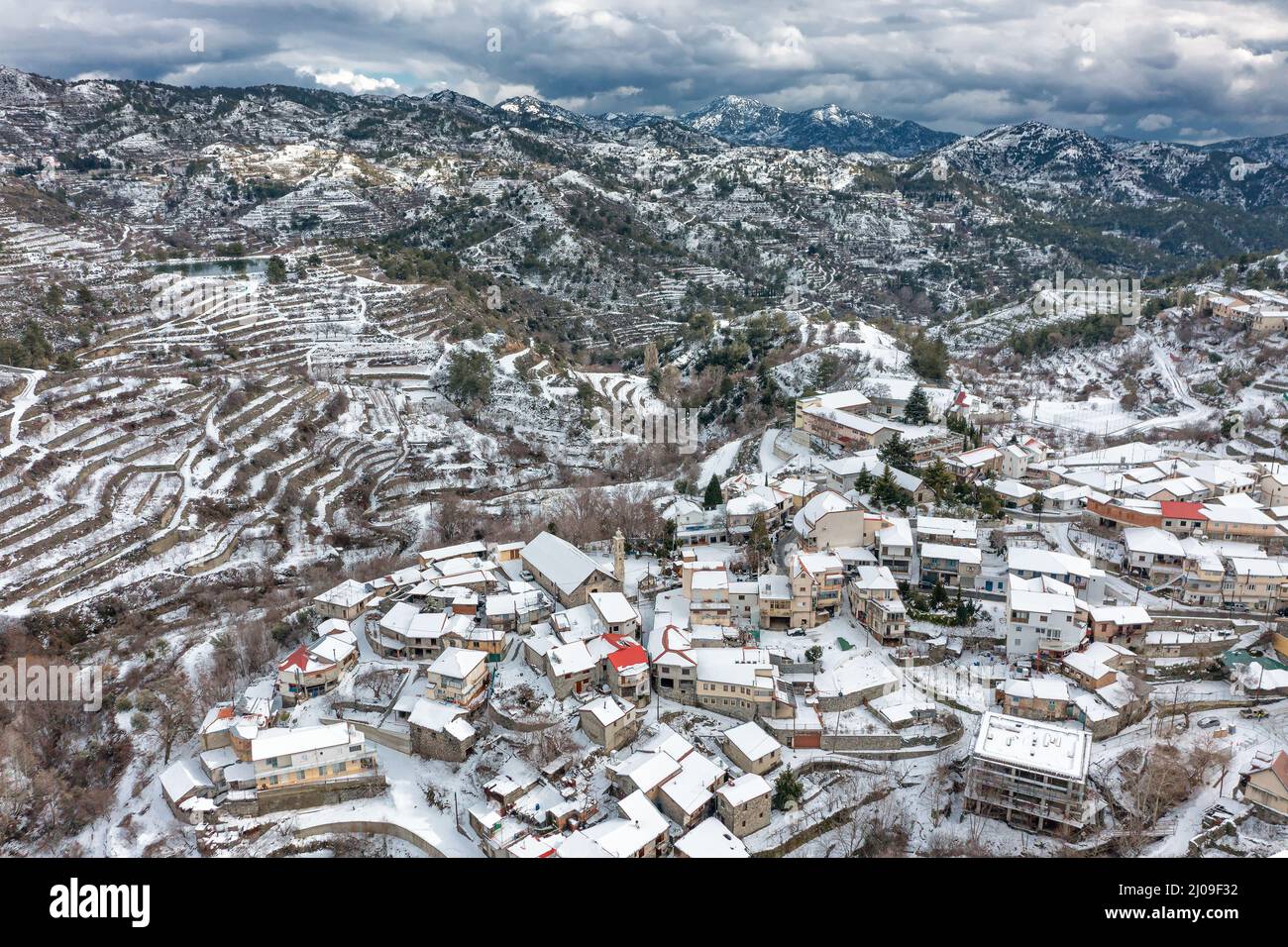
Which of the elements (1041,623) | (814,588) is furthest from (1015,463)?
(814,588)

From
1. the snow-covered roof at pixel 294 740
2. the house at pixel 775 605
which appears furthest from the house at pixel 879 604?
the snow-covered roof at pixel 294 740

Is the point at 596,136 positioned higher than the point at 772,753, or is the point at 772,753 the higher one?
the point at 596,136

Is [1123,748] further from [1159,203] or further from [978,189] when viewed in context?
[1159,203]

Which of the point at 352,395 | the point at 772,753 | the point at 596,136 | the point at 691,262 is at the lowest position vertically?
the point at 772,753

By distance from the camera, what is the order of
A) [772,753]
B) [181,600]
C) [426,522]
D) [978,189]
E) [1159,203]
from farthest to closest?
[1159,203] < [978,189] < [426,522] < [181,600] < [772,753]

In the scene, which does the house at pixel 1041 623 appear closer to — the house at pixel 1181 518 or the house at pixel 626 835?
the house at pixel 1181 518

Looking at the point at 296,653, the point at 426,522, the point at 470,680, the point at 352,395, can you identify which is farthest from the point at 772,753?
the point at 352,395

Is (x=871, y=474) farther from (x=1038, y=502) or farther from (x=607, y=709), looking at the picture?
(x=607, y=709)
